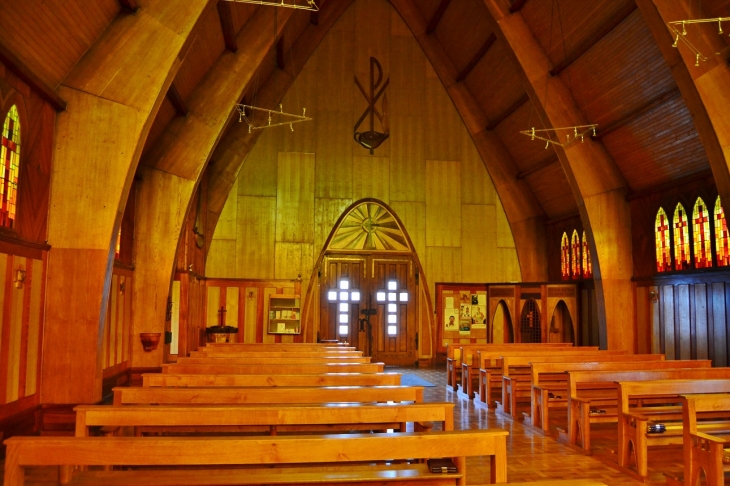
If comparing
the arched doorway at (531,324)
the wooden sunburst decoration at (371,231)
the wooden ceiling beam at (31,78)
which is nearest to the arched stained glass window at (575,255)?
the arched doorway at (531,324)

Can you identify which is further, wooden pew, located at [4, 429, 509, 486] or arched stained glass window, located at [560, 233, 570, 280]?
arched stained glass window, located at [560, 233, 570, 280]

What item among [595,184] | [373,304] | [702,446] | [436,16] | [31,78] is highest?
[436,16]

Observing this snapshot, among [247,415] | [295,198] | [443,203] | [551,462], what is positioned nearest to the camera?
[247,415]

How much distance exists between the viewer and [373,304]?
44.6ft

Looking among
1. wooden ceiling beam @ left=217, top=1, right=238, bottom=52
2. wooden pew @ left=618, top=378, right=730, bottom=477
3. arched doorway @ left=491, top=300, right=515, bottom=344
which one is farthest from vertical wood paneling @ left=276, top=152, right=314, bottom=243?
wooden pew @ left=618, top=378, right=730, bottom=477

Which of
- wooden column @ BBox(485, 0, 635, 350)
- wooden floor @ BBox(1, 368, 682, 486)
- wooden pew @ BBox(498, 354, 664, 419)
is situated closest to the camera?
wooden floor @ BBox(1, 368, 682, 486)

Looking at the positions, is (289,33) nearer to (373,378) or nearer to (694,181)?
(694,181)

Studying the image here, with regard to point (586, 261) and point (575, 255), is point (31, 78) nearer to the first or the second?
point (586, 261)

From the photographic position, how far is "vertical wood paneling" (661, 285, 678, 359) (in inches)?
391

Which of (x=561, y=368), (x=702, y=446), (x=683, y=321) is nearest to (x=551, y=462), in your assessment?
(x=702, y=446)

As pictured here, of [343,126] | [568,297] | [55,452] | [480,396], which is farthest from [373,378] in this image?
[343,126]

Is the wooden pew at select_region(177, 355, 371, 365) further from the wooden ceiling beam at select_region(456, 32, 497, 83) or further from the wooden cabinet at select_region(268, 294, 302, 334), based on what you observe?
the wooden ceiling beam at select_region(456, 32, 497, 83)

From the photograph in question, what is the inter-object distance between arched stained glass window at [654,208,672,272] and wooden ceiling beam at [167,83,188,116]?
8288mm

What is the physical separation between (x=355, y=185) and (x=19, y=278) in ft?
29.4
